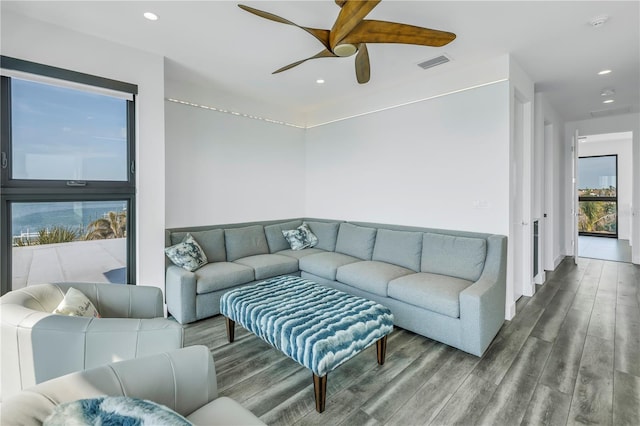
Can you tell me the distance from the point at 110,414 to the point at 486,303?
8.82 ft

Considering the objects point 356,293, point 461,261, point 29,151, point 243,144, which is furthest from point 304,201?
point 29,151

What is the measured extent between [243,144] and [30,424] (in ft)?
13.6

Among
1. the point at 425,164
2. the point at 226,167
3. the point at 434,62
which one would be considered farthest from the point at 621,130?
the point at 226,167

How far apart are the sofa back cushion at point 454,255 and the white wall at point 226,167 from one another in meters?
2.62

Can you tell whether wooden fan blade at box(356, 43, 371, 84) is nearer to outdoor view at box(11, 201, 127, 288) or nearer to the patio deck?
outdoor view at box(11, 201, 127, 288)

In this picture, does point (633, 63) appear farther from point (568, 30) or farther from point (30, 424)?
point (30, 424)

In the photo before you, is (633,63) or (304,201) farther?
(304,201)

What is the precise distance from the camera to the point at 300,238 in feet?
15.4

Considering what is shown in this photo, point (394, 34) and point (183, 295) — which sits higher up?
point (394, 34)

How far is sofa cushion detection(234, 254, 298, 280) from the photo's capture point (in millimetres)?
3691

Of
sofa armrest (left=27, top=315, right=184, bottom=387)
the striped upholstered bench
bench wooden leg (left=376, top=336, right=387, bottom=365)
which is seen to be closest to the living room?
the striped upholstered bench

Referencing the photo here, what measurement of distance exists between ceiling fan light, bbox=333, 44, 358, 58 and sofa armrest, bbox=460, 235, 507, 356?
7.24 ft

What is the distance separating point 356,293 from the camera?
3.51m

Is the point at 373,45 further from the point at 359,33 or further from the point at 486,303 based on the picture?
the point at 486,303
